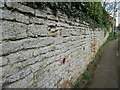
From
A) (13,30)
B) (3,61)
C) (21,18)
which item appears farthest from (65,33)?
(3,61)

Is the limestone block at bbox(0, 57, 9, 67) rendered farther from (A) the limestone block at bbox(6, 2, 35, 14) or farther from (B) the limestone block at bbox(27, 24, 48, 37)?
(A) the limestone block at bbox(6, 2, 35, 14)

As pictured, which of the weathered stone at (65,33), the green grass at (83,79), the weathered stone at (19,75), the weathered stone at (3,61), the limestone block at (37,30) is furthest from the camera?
the green grass at (83,79)

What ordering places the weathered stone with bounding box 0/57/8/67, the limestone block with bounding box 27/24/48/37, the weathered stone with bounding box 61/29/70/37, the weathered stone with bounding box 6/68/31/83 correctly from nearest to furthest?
the weathered stone with bounding box 0/57/8/67 → the weathered stone with bounding box 6/68/31/83 → the limestone block with bounding box 27/24/48/37 → the weathered stone with bounding box 61/29/70/37

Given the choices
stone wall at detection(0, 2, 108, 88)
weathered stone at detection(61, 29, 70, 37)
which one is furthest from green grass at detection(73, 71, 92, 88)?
weathered stone at detection(61, 29, 70, 37)

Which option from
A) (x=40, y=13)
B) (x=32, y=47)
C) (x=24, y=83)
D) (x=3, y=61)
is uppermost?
(x=40, y=13)

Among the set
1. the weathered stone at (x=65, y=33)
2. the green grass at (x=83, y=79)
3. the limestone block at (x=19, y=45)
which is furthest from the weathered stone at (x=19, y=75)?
the green grass at (x=83, y=79)

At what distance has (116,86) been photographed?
134 inches

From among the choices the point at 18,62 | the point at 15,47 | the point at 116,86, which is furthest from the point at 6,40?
the point at 116,86

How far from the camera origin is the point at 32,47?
5.79 ft

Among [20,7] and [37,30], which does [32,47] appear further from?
[20,7]

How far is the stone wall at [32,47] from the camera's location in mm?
1382

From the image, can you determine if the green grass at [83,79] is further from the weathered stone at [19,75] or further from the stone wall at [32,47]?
the weathered stone at [19,75]

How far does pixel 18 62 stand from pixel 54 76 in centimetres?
106

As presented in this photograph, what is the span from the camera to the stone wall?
138 centimetres
